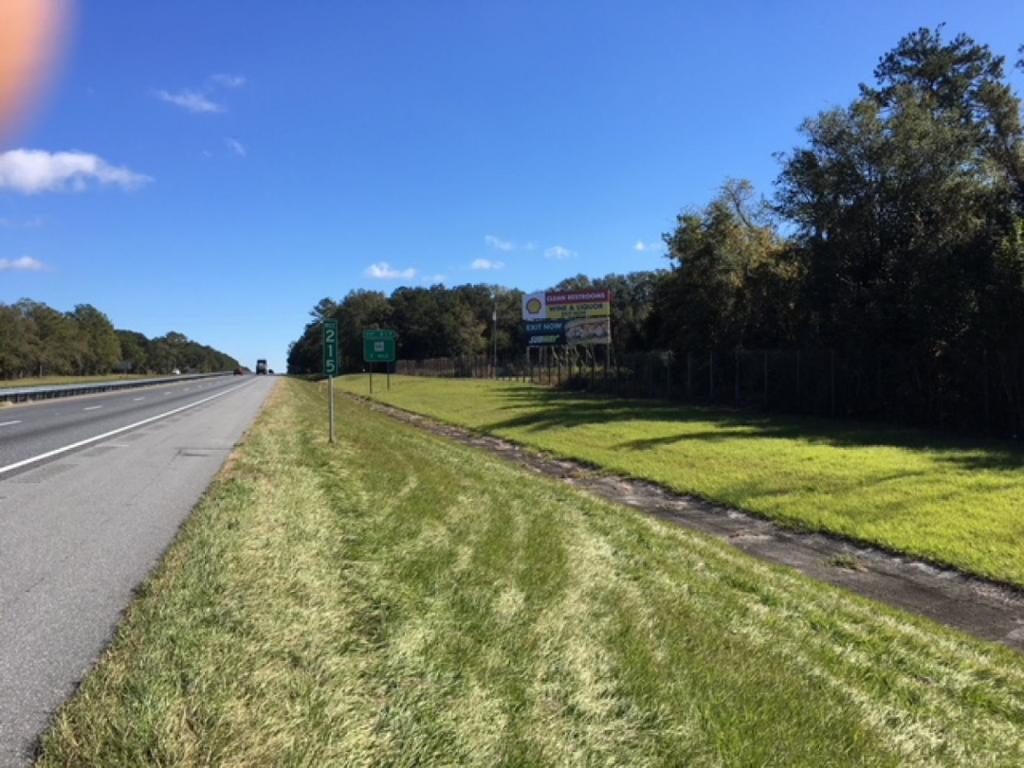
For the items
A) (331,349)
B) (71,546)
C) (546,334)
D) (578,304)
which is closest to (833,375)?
(331,349)

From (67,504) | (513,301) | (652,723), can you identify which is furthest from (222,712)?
(513,301)

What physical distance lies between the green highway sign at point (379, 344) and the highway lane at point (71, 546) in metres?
26.7

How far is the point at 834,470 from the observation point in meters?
14.1

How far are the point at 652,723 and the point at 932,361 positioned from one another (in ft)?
77.6

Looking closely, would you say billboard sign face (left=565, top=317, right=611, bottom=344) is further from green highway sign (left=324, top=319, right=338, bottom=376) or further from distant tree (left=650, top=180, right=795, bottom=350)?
green highway sign (left=324, top=319, right=338, bottom=376)

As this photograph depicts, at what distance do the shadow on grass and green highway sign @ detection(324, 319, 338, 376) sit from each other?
7.65 meters

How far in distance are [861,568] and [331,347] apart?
12356mm

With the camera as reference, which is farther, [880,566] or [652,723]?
[880,566]

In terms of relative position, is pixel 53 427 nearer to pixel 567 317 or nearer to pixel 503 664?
pixel 503 664

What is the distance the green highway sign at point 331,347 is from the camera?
17078mm

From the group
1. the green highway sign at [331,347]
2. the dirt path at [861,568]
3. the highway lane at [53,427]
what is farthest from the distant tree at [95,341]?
the dirt path at [861,568]

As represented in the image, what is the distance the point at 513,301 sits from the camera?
14675cm

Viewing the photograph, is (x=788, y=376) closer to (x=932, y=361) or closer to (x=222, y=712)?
(x=932, y=361)

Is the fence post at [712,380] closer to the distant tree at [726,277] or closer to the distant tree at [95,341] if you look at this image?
the distant tree at [726,277]
